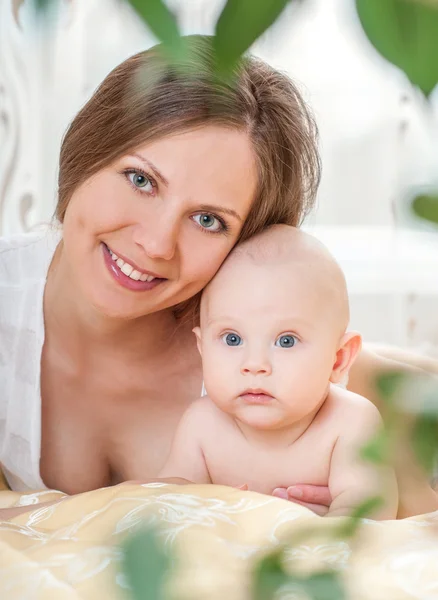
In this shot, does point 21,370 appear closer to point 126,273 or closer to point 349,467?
point 126,273

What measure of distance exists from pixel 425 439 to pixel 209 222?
1.27 m

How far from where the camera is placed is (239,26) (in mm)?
191

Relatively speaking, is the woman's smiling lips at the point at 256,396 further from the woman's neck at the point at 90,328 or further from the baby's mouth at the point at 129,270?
the woman's neck at the point at 90,328

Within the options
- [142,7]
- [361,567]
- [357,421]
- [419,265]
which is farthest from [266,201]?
[419,265]

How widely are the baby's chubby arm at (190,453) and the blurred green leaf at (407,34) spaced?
4.31ft

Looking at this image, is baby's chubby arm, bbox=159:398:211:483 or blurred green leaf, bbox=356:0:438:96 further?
baby's chubby arm, bbox=159:398:211:483

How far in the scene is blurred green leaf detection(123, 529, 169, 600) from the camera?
179mm

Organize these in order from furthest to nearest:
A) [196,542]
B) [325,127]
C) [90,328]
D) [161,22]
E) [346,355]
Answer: [325,127] → [90,328] → [346,355] → [196,542] → [161,22]

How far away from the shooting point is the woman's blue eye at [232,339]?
1383mm

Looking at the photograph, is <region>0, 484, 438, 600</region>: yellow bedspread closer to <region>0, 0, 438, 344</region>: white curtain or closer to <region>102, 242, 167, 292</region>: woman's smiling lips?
<region>102, 242, 167, 292</region>: woman's smiling lips

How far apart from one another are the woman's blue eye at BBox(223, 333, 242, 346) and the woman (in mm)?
136

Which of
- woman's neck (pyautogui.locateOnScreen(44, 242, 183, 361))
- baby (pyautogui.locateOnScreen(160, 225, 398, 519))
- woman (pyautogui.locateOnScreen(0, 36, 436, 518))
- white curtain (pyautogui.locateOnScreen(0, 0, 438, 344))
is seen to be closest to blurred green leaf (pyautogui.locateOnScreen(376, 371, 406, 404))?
woman (pyautogui.locateOnScreen(0, 36, 436, 518))

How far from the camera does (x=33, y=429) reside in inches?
67.6

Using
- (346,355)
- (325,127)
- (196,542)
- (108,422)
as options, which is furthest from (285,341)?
(325,127)
